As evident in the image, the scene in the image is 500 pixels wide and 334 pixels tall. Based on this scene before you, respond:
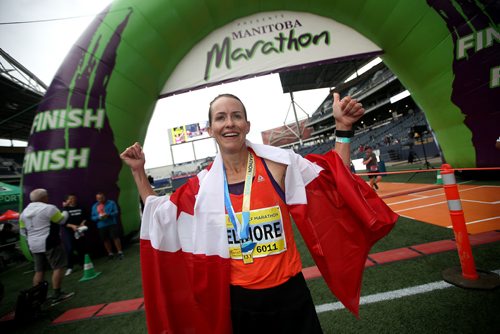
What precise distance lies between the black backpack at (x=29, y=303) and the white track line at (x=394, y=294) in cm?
378

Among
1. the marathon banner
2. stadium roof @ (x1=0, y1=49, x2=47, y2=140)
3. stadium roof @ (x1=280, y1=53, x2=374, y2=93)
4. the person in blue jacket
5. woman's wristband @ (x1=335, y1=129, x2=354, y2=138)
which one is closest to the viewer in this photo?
woman's wristband @ (x1=335, y1=129, x2=354, y2=138)

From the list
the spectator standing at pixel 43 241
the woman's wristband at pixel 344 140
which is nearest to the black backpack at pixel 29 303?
the spectator standing at pixel 43 241

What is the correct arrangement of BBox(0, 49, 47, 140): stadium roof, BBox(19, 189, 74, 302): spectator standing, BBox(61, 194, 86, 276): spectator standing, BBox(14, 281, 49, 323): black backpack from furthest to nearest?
1. BBox(0, 49, 47, 140): stadium roof
2. BBox(61, 194, 86, 276): spectator standing
3. BBox(19, 189, 74, 302): spectator standing
4. BBox(14, 281, 49, 323): black backpack

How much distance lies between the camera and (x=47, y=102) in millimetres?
5797

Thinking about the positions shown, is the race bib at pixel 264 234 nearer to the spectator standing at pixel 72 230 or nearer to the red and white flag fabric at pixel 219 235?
the red and white flag fabric at pixel 219 235

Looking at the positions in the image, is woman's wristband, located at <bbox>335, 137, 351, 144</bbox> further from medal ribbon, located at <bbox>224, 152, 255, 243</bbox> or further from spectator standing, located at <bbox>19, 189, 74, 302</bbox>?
spectator standing, located at <bbox>19, 189, 74, 302</bbox>

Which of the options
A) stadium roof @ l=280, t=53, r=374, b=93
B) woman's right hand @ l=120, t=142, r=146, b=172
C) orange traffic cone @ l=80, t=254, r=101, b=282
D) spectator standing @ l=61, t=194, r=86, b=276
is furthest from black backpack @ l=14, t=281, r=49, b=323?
stadium roof @ l=280, t=53, r=374, b=93

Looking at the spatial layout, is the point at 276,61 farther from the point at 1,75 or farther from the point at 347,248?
the point at 1,75

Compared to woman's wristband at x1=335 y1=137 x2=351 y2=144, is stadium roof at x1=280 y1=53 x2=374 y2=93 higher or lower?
higher

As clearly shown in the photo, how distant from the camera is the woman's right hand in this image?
1522 mm

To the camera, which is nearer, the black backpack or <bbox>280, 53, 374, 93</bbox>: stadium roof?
the black backpack

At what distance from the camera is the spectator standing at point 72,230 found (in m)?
5.49

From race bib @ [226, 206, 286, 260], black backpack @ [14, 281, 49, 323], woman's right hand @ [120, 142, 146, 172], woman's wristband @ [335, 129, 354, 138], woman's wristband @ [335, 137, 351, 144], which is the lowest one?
black backpack @ [14, 281, 49, 323]

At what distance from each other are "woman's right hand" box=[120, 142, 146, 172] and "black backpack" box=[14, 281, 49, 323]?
3.34 m
